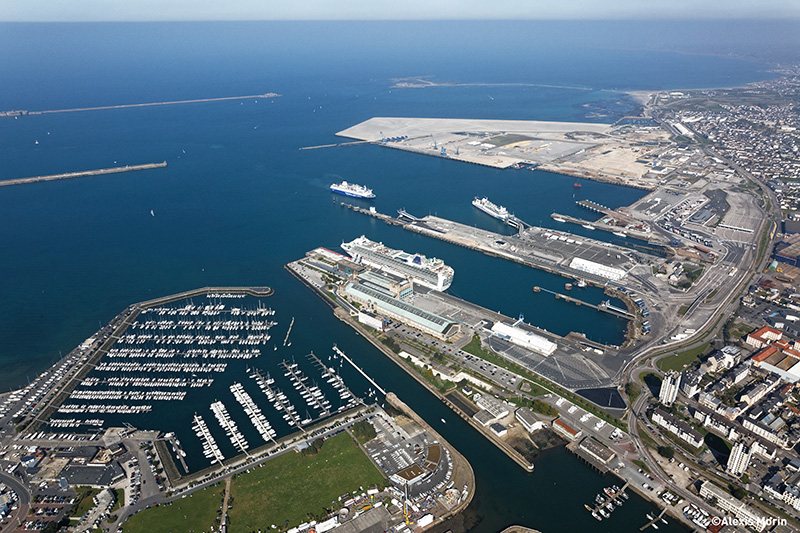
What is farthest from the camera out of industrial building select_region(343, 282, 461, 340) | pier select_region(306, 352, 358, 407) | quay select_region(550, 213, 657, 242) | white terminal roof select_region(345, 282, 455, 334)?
quay select_region(550, 213, 657, 242)

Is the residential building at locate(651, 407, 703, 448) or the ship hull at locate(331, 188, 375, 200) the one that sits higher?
the ship hull at locate(331, 188, 375, 200)

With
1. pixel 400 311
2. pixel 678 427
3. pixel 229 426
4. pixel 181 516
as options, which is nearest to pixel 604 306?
pixel 678 427

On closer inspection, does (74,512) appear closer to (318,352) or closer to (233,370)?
(233,370)

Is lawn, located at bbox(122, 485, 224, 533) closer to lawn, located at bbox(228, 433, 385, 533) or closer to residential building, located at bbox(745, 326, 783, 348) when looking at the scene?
lawn, located at bbox(228, 433, 385, 533)

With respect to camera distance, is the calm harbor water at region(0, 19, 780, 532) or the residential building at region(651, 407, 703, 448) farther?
the calm harbor water at region(0, 19, 780, 532)

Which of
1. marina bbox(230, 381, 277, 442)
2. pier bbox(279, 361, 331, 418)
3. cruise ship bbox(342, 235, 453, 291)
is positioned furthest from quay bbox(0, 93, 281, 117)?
marina bbox(230, 381, 277, 442)

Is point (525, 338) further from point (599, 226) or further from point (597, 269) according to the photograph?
point (599, 226)

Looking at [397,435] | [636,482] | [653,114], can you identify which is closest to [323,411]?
[397,435]
